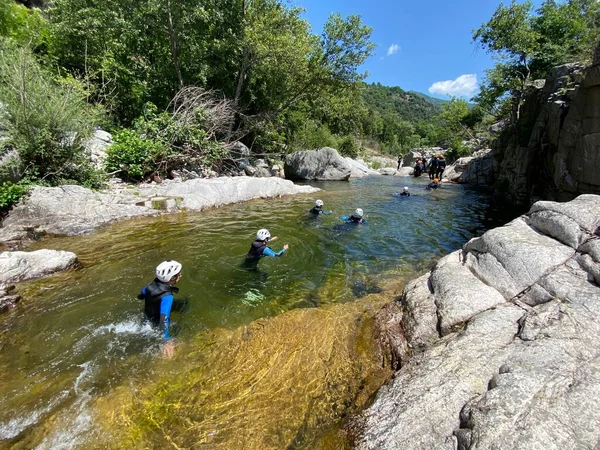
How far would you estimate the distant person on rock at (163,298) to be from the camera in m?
4.57

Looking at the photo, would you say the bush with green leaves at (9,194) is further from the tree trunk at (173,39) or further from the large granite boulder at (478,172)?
the large granite boulder at (478,172)

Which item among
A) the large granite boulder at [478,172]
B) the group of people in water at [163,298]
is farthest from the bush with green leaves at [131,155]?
the large granite boulder at [478,172]

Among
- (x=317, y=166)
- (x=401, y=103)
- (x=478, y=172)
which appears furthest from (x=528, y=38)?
(x=401, y=103)

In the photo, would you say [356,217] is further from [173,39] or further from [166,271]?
[173,39]

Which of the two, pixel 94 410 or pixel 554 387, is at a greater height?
pixel 554 387

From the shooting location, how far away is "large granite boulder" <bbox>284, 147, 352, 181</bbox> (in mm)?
28266

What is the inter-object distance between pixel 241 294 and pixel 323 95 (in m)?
22.0

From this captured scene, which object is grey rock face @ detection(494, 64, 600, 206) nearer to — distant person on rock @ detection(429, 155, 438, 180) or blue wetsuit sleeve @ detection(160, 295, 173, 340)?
distant person on rock @ detection(429, 155, 438, 180)

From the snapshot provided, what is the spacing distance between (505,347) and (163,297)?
4696 mm

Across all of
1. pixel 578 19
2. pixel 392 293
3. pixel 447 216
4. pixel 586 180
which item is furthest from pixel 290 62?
pixel 578 19

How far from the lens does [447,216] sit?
14.0 meters

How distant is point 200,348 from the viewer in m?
4.66

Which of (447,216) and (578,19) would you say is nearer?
(447,216)

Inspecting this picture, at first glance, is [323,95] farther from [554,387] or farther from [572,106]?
[554,387]
